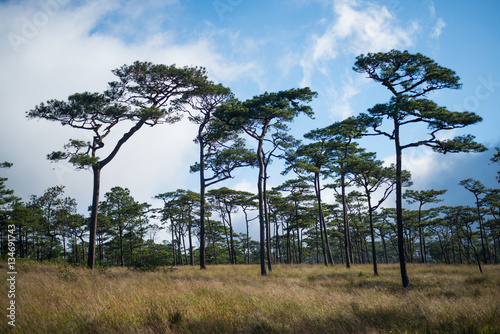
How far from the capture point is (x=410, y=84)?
13.4 metres

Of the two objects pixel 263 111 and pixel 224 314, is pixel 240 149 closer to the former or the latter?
pixel 263 111

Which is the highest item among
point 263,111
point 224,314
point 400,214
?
point 263,111

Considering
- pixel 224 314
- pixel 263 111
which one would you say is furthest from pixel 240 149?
pixel 224 314

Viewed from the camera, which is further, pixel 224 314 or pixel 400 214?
pixel 400 214

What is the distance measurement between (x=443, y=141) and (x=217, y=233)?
4602cm

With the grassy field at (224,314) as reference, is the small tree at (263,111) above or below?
above

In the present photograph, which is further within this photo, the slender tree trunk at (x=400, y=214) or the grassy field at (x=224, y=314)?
the slender tree trunk at (x=400, y=214)

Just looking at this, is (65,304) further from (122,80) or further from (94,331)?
(122,80)

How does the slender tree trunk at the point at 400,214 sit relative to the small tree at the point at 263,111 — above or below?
below

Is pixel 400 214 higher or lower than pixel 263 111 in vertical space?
lower

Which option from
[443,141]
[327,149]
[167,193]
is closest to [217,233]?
[167,193]

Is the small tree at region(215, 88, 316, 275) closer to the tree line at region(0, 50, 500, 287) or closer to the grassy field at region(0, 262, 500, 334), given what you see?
the tree line at region(0, 50, 500, 287)

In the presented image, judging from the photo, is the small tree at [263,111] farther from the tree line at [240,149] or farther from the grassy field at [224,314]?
the grassy field at [224,314]

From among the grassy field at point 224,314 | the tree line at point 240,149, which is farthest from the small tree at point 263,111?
the grassy field at point 224,314
